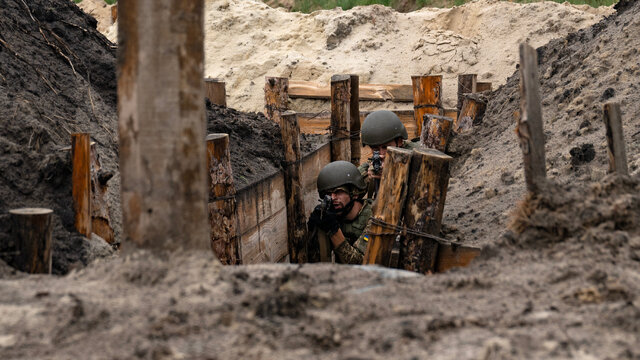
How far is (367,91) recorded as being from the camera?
1284 centimetres

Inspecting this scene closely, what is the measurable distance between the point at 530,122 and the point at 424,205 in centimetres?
134

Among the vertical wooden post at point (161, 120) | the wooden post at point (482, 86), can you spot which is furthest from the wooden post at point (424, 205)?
the wooden post at point (482, 86)

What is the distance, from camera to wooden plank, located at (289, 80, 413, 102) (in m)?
12.6

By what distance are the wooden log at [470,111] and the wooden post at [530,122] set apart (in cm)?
559

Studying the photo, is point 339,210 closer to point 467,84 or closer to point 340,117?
point 340,117

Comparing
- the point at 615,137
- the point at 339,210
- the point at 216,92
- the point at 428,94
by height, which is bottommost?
the point at 339,210

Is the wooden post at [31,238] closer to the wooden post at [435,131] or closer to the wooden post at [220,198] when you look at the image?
the wooden post at [220,198]

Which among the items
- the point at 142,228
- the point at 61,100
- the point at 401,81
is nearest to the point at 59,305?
the point at 142,228

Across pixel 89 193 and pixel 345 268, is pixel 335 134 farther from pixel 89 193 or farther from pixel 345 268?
pixel 345 268

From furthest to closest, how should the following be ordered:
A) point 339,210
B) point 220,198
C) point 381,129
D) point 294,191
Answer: point 294,191
point 381,129
point 339,210
point 220,198

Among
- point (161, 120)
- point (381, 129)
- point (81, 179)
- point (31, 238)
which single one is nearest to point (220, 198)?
point (81, 179)

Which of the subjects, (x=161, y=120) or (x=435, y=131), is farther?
(x=435, y=131)

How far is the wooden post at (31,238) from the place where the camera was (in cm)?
360

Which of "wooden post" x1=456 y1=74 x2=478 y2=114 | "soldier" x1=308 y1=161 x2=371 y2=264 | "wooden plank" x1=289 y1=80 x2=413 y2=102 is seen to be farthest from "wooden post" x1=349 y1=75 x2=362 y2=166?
"wooden plank" x1=289 y1=80 x2=413 y2=102
